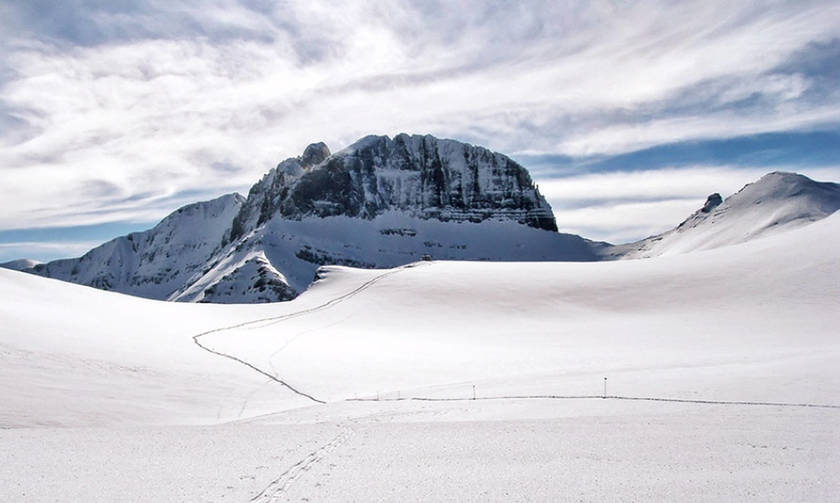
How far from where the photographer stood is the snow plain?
29.3ft

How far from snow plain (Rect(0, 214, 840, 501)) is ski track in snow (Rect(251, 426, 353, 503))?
0.05 metres

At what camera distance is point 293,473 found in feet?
30.6

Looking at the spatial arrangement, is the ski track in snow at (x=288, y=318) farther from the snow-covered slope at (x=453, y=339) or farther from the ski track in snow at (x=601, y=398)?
the ski track in snow at (x=601, y=398)

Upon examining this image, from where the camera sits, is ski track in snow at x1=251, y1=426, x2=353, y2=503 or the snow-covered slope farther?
the snow-covered slope

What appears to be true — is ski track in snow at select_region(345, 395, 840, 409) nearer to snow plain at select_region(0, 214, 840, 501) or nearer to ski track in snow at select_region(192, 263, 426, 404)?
snow plain at select_region(0, 214, 840, 501)

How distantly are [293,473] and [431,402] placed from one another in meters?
7.64

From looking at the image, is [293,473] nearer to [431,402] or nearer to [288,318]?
[431,402]

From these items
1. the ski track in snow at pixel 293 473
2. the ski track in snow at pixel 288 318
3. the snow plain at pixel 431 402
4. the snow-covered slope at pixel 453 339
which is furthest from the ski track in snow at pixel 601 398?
the ski track in snow at pixel 293 473

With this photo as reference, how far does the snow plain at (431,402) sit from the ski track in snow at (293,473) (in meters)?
0.05

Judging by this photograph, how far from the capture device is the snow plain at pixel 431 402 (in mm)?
8922

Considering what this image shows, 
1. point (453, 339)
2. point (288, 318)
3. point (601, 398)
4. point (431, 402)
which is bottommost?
point (431, 402)

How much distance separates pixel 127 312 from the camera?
29047mm

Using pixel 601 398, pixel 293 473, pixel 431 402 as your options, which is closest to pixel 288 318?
pixel 431 402

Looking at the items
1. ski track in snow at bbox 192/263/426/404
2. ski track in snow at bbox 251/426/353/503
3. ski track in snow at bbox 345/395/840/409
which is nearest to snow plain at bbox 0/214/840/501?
ski track in snow at bbox 251/426/353/503
